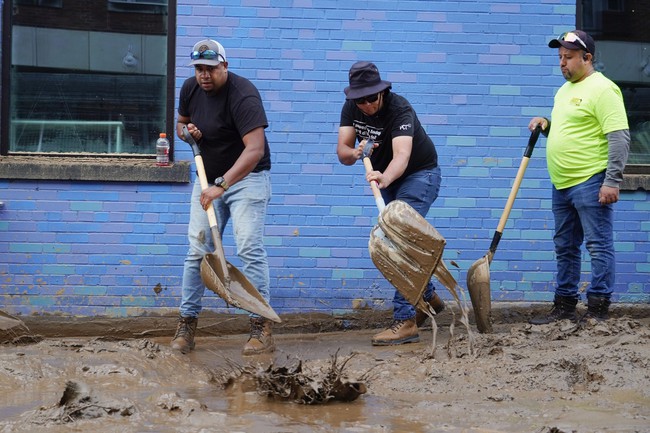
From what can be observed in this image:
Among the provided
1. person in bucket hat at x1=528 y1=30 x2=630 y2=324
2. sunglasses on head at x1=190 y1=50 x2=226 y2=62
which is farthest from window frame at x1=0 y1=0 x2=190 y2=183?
person in bucket hat at x1=528 y1=30 x2=630 y2=324

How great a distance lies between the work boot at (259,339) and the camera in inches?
244

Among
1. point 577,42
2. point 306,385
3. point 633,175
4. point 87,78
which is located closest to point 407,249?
point 306,385

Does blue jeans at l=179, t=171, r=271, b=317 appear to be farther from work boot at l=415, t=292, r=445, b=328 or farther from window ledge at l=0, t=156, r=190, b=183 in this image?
work boot at l=415, t=292, r=445, b=328

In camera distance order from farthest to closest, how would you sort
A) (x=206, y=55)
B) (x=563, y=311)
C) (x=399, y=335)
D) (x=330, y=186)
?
1. (x=330, y=186)
2. (x=563, y=311)
3. (x=399, y=335)
4. (x=206, y=55)

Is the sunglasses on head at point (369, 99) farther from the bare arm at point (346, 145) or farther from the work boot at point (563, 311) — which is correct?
the work boot at point (563, 311)

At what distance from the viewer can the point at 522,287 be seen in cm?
757

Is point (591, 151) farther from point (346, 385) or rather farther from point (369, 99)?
point (346, 385)

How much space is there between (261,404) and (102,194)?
2.96m

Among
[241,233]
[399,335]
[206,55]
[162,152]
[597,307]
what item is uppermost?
[206,55]

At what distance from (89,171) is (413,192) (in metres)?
2.46

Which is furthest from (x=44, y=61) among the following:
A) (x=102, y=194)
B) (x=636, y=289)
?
(x=636, y=289)

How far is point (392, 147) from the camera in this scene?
6.33 m

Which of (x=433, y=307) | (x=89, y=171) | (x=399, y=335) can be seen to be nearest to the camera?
(x=399, y=335)

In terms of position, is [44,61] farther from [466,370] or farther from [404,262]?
[466,370]
